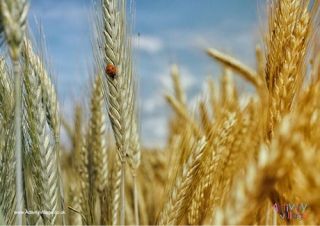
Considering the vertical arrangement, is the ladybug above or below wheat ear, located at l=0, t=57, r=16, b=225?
above

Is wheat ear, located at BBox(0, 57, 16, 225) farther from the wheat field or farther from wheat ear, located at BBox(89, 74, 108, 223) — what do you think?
wheat ear, located at BBox(89, 74, 108, 223)

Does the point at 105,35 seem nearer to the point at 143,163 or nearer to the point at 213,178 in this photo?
the point at 213,178

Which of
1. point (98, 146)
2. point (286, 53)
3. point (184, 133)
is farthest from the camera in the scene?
point (98, 146)

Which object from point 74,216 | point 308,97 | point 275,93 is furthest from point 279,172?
point 74,216

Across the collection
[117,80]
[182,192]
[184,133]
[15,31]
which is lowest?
[182,192]

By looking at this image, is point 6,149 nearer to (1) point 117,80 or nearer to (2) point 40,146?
(2) point 40,146

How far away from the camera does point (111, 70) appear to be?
4.11 ft

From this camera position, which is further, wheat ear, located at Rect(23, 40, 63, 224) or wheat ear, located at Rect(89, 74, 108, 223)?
wheat ear, located at Rect(89, 74, 108, 223)

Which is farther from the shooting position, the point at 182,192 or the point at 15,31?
the point at 182,192

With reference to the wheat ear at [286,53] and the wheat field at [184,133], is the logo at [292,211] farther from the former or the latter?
the wheat ear at [286,53]

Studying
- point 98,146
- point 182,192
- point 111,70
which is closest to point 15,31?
point 111,70

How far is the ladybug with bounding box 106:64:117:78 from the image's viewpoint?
1250mm

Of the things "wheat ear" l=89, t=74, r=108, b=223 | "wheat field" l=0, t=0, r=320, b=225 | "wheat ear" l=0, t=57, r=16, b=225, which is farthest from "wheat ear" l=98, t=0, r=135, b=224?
"wheat ear" l=89, t=74, r=108, b=223

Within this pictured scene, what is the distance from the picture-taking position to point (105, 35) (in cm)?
127
